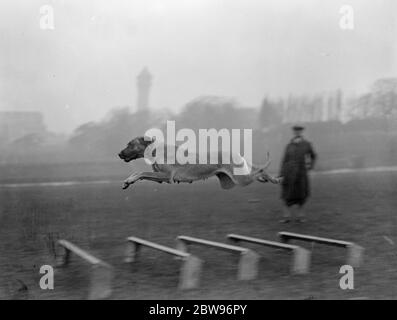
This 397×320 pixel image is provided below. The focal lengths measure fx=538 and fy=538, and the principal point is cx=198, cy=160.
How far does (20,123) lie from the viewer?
343 centimetres

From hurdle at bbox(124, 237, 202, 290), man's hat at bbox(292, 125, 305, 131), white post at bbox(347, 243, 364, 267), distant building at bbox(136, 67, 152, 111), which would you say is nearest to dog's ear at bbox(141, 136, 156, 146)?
distant building at bbox(136, 67, 152, 111)

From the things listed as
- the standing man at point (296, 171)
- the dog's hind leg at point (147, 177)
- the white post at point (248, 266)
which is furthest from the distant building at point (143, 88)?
the white post at point (248, 266)

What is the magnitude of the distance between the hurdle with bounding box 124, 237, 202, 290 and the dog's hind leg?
0.36 m

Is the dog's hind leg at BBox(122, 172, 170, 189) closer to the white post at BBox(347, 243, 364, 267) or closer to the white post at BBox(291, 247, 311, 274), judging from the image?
the white post at BBox(291, 247, 311, 274)

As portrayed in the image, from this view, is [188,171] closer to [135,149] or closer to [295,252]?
[135,149]

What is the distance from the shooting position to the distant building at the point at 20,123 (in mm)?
3436

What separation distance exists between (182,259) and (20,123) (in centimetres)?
134

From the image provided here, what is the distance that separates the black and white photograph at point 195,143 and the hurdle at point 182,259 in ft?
0.05

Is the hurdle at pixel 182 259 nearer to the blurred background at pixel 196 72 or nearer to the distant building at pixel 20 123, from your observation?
the blurred background at pixel 196 72

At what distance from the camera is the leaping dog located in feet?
11.4

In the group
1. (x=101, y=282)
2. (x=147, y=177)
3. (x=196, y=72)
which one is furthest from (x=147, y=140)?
(x=101, y=282)
